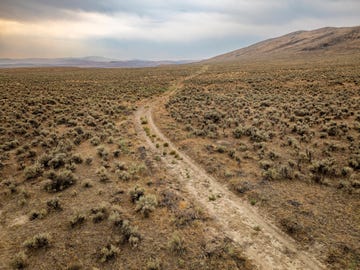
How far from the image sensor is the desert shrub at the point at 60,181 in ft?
34.4

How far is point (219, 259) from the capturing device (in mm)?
6754

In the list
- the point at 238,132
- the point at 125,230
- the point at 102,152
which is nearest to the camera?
the point at 125,230

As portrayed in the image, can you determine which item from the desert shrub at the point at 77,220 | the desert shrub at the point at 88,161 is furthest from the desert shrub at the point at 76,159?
the desert shrub at the point at 77,220

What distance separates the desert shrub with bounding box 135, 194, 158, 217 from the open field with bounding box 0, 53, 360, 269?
0.04m

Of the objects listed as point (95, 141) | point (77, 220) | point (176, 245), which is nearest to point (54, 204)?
point (77, 220)

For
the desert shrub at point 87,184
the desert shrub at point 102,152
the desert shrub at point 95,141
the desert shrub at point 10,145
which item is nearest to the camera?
the desert shrub at point 87,184

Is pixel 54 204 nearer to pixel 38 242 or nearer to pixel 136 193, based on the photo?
pixel 38 242

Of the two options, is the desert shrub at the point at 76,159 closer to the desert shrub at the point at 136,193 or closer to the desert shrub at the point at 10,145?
the desert shrub at the point at 136,193

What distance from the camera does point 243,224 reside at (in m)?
8.19

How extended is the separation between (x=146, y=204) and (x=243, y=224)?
3906 millimetres

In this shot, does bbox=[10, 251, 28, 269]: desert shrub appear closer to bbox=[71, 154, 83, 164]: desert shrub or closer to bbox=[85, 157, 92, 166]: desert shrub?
bbox=[85, 157, 92, 166]: desert shrub

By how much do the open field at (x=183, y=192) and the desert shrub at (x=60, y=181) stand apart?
0.05 metres

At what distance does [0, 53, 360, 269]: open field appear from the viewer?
6.96 m

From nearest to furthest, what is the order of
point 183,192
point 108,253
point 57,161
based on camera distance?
point 108,253 → point 183,192 → point 57,161
